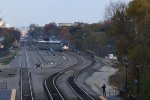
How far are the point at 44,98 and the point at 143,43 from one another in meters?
10.7

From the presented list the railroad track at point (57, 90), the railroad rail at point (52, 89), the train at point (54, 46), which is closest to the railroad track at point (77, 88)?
the railroad track at point (57, 90)

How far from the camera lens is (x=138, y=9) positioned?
2047 inches

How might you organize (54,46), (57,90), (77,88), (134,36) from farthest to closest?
(54,46), (77,88), (57,90), (134,36)

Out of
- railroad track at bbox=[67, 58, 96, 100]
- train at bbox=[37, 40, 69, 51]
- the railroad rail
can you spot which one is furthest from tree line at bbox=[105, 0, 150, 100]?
train at bbox=[37, 40, 69, 51]

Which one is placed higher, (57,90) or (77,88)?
(57,90)

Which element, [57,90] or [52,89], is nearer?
[57,90]

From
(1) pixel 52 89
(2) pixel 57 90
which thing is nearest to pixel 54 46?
(1) pixel 52 89

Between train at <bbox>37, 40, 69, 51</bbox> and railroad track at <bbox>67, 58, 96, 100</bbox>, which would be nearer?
railroad track at <bbox>67, 58, 96, 100</bbox>

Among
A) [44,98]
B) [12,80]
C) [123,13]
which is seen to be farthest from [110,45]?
[44,98]

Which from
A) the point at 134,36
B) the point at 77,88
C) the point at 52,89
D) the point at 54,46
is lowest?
the point at 54,46

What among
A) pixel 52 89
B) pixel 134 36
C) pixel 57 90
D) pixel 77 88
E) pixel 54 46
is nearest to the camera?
pixel 134 36

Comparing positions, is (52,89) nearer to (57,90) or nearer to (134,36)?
(57,90)

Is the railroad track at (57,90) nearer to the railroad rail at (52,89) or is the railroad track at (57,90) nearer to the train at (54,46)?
the railroad rail at (52,89)

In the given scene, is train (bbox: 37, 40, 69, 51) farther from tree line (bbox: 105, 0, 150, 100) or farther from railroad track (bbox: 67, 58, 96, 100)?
tree line (bbox: 105, 0, 150, 100)
